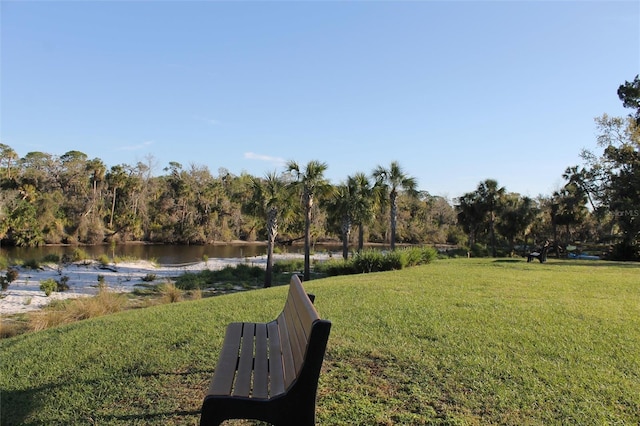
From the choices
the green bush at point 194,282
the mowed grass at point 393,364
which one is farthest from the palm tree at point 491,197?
the mowed grass at point 393,364

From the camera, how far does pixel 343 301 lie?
775 cm

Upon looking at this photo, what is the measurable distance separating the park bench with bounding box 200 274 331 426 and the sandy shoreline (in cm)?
1166

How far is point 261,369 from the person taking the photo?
3.06 m

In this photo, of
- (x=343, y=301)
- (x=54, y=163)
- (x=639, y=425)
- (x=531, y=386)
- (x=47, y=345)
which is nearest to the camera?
(x=639, y=425)

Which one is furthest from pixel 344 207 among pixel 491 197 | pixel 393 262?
pixel 491 197

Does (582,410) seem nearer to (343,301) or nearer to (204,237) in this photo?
(343,301)

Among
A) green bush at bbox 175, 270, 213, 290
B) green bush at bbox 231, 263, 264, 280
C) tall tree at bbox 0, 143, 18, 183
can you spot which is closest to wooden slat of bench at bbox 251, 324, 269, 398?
green bush at bbox 175, 270, 213, 290

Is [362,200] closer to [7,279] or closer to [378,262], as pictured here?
[378,262]

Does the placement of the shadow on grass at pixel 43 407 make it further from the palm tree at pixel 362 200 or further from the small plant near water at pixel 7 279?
the palm tree at pixel 362 200

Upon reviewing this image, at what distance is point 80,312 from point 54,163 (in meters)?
54.0

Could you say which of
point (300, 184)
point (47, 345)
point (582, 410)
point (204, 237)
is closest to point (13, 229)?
point (204, 237)

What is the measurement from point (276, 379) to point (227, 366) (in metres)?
0.43

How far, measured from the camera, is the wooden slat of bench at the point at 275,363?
2.69m

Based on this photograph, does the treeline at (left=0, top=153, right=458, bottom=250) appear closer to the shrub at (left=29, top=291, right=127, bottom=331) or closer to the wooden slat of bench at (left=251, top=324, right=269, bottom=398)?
the shrub at (left=29, top=291, right=127, bottom=331)
